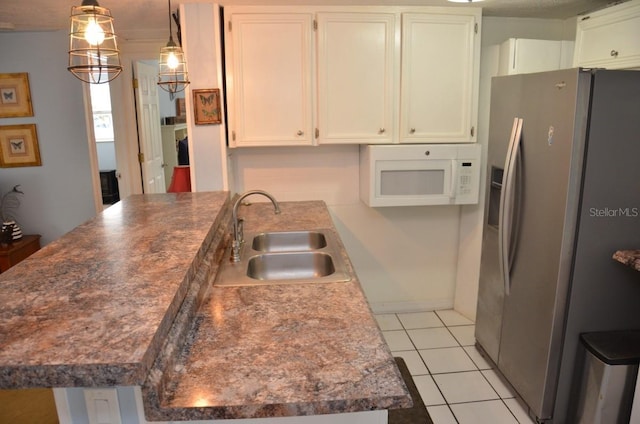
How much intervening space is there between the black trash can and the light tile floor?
1.23 ft

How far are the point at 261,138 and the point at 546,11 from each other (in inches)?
78.8

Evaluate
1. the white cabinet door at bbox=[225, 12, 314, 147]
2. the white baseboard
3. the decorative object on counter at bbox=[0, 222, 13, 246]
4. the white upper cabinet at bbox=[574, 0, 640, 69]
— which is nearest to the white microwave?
the white cabinet door at bbox=[225, 12, 314, 147]

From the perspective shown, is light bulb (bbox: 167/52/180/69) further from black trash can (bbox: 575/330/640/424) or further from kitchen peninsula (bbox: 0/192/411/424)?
black trash can (bbox: 575/330/640/424)

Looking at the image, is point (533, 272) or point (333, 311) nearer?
point (333, 311)

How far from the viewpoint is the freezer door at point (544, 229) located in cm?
196

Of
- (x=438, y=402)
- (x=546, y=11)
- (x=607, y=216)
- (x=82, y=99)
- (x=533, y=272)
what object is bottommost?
(x=438, y=402)

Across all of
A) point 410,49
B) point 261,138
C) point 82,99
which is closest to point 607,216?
point 410,49

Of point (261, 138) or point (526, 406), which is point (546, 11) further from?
point (526, 406)

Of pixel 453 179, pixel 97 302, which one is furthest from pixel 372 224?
pixel 97 302

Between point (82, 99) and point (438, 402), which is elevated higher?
point (82, 99)

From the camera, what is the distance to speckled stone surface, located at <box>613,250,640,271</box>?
1846mm

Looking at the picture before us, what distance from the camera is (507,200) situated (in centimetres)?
231

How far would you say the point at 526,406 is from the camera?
233 centimetres

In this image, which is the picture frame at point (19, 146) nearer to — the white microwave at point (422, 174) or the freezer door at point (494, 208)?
the white microwave at point (422, 174)
